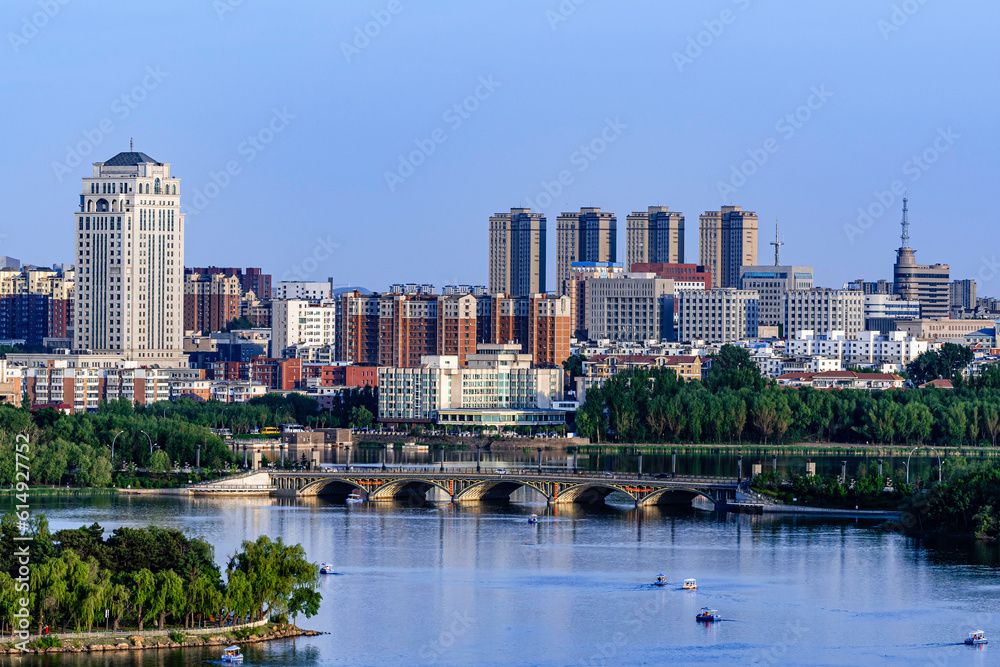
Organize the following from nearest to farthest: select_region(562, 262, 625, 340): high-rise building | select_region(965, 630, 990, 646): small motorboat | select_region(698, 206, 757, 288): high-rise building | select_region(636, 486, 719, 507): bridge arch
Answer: select_region(965, 630, 990, 646): small motorboat → select_region(636, 486, 719, 507): bridge arch → select_region(562, 262, 625, 340): high-rise building → select_region(698, 206, 757, 288): high-rise building

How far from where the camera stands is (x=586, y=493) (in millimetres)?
48969

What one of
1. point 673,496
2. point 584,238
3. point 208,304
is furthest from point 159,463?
point 584,238

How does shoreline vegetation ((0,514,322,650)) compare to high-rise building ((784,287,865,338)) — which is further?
high-rise building ((784,287,865,338))

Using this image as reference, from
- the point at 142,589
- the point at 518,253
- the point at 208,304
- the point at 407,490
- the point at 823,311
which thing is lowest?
the point at 407,490

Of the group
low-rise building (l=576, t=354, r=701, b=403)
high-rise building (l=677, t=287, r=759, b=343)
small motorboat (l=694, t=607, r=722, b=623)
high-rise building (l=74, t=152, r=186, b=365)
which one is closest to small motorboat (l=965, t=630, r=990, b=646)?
small motorboat (l=694, t=607, r=722, b=623)

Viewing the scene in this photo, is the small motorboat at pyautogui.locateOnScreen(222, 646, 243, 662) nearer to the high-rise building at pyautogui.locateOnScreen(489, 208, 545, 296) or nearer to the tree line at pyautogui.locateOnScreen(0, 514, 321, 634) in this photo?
the tree line at pyautogui.locateOnScreen(0, 514, 321, 634)

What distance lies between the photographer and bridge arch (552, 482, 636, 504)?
47.8 m

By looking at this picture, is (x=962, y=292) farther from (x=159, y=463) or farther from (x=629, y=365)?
(x=159, y=463)

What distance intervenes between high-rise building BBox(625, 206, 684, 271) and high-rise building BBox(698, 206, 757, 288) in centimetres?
178

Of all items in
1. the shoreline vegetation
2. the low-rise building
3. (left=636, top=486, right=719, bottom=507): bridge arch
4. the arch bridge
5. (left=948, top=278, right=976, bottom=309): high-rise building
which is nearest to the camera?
the shoreline vegetation

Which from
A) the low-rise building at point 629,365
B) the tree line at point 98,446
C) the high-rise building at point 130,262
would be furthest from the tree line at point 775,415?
the high-rise building at point 130,262

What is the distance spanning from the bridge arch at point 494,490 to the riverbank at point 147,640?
18.8 meters

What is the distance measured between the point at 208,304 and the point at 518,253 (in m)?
25.5

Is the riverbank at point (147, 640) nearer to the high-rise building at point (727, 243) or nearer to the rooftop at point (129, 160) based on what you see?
the rooftop at point (129, 160)
